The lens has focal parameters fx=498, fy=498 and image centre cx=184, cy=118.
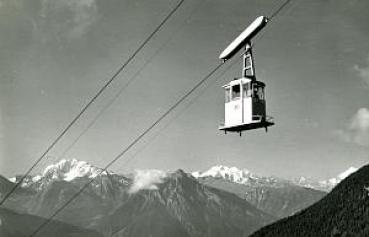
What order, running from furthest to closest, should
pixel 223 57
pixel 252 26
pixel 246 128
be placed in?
pixel 246 128 < pixel 223 57 < pixel 252 26

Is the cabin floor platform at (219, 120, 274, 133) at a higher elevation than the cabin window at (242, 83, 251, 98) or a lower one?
lower

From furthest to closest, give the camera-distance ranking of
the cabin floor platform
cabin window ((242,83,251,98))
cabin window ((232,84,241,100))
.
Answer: cabin window ((232,84,241,100))
cabin window ((242,83,251,98))
the cabin floor platform

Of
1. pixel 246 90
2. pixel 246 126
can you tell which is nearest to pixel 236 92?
pixel 246 90

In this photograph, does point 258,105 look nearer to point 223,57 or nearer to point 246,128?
point 246,128

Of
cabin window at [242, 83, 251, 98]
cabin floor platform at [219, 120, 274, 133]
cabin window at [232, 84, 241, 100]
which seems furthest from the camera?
cabin window at [232, 84, 241, 100]

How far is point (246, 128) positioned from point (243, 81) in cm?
250

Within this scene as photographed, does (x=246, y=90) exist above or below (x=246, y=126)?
above

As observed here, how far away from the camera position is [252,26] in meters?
21.6

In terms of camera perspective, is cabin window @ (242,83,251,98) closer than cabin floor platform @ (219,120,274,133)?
No

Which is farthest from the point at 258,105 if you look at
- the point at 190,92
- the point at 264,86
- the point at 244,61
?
the point at 190,92

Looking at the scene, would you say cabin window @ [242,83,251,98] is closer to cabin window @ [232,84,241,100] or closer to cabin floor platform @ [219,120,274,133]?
cabin window @ [232,84,241,100]

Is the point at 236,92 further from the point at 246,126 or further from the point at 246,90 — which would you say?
the point at 246,126

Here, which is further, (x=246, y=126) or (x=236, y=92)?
(x=236, y=92)

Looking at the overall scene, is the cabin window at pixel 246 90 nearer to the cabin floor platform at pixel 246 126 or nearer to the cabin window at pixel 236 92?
the cabin window at pixel 236 92
